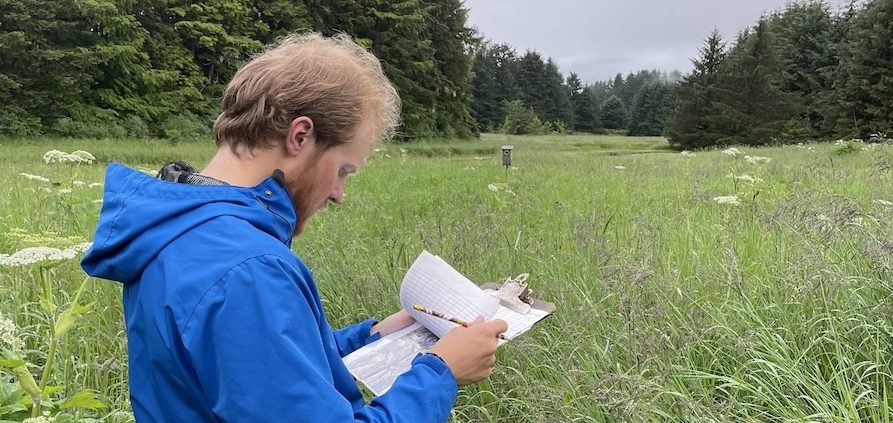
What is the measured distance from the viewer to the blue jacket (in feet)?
3.12

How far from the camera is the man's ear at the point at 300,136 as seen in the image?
119 cm

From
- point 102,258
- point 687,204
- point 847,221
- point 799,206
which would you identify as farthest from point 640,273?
point 687,204

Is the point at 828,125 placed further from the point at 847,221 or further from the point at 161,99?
the point at 847,221

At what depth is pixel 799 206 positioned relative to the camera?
11.2 ft

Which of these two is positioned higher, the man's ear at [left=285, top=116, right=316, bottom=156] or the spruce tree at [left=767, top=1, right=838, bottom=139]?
the spruce tree at [left=767, top=1, right=838, bottom=139]

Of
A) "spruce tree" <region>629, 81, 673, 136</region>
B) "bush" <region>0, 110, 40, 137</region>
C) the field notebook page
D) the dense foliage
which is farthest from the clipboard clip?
"spruce tree" <region>629, 81, 673, 136</region>

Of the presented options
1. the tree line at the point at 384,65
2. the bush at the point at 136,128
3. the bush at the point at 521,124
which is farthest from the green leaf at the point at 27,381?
the bush at the point at 521,124

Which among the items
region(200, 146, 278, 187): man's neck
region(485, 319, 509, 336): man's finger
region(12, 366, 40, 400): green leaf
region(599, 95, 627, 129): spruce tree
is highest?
region(599, 95, 627, 129): spruce tree

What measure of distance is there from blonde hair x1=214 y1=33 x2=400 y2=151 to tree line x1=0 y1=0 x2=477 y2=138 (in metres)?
23.5

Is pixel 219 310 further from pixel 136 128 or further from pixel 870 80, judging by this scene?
pixel 870 80

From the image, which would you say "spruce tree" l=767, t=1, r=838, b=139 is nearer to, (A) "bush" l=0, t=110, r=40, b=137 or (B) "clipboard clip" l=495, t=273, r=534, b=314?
(A) "bush" l=0, t=110, r=40, b=137

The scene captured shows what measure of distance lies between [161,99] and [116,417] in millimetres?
25765

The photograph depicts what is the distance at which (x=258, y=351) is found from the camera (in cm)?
95

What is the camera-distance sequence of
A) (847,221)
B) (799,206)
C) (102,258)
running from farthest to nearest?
(799,206) < (847,221) < (102,258)
